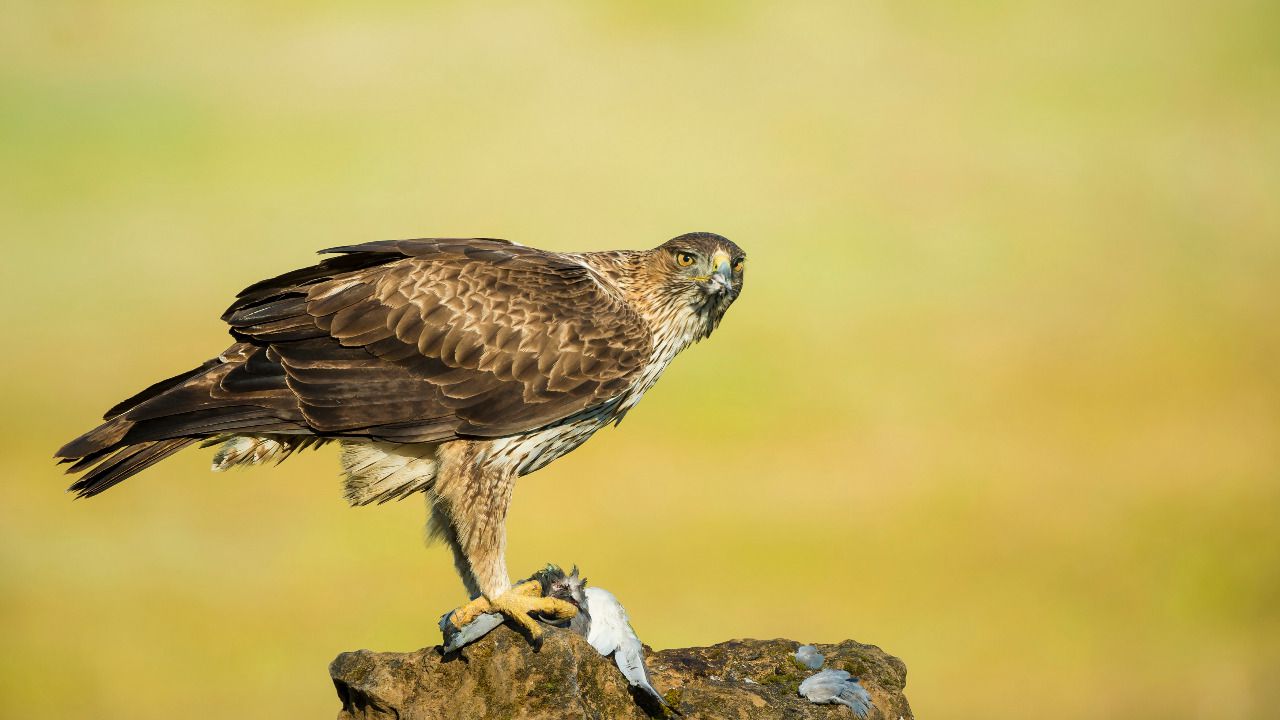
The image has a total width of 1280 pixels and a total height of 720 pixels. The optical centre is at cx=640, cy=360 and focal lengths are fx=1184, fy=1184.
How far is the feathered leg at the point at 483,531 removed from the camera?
6.79 m

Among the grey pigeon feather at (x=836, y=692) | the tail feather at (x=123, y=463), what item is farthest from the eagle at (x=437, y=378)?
the grey pigeon feather at (x=836, y=692)

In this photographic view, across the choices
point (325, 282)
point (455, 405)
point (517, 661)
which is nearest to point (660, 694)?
point (517, 661)

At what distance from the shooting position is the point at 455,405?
7199 mm

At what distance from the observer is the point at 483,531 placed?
7035 millimetres

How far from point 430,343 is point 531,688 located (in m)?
2.21

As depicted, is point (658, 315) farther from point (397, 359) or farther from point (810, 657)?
point (810, 657)

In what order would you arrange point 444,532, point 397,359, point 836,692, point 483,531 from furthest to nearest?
point 444,532
point 397,359
point 836,692
point 483,531

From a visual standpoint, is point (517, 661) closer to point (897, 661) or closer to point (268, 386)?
point (268, 386)

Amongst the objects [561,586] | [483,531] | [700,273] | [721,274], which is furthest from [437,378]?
[721,274]

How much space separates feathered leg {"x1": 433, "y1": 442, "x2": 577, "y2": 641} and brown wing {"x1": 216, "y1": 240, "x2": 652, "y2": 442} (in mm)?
214

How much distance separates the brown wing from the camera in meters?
7.15

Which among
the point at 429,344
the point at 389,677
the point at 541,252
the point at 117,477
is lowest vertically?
the point at 389,677

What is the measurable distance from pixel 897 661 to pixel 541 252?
365cm

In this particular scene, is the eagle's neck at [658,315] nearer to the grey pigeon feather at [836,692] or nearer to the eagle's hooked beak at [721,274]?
the eagle's hooked beak at [721,274]
